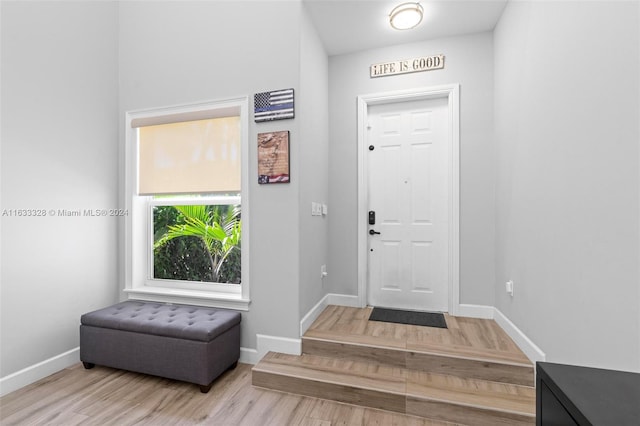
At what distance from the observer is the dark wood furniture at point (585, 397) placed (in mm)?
635

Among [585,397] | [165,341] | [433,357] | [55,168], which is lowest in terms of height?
[433,357]

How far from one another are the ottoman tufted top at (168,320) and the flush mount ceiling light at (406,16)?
2829 millimetres

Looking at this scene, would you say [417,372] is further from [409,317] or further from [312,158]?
[312,158]

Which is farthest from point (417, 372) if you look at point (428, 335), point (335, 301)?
point (335, 301)

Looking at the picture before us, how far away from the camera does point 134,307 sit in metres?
2.56

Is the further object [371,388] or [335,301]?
[335,301]

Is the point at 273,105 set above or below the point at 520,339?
above

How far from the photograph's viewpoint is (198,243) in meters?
2.87

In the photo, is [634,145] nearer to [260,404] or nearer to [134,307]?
[260,404]

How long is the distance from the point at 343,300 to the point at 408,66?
2533mm

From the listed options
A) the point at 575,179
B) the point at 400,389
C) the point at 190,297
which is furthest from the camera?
the point at 190,297

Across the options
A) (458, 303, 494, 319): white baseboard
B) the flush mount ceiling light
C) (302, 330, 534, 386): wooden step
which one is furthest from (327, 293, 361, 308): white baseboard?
the flush mount ceiling light

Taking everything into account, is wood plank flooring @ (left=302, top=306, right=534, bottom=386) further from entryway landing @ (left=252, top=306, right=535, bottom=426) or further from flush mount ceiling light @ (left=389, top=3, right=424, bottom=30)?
flush mount ceiling light @ (left=389, top=3, right=424, bottom=30)

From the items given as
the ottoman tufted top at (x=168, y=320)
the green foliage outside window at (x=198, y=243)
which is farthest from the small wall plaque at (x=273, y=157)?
the ottoman tufted top at (x=168, y=320)
